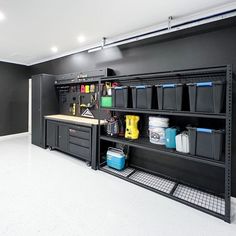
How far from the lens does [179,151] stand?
2293 mm

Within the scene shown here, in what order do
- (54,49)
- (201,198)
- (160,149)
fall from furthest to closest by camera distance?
(54,49) < (160,149) < (201,198)

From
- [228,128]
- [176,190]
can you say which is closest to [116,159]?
[176,190]

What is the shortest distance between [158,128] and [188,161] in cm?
73

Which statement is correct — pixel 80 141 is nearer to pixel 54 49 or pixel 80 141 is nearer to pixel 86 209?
pixel 86 209

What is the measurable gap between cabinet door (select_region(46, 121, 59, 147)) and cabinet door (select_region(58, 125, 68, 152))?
0.55 feet

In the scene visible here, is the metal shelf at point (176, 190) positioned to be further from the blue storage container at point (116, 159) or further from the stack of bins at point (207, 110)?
the stack of bins at point (207, 110)

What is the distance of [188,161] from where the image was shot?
262 centimetres

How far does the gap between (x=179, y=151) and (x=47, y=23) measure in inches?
115

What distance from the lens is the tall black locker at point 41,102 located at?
433 cm

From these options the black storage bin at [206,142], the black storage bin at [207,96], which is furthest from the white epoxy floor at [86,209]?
the black storage bin at [207,96]

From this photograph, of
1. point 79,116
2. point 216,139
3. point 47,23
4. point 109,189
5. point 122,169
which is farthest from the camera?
point 79,116

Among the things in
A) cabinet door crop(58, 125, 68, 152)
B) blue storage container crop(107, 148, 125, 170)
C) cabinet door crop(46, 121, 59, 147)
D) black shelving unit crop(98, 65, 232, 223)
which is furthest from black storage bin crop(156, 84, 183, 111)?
cabinet door crop(46, 121, 59, 147)
